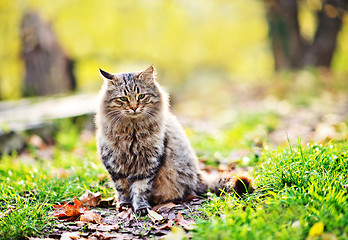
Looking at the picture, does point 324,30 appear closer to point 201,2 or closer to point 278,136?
point 201,2

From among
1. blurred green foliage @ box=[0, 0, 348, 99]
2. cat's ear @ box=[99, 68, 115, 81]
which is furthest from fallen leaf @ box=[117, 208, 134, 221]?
blurred green foliage @ box=[0, 0, 348, 99]

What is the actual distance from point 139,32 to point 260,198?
8553mm

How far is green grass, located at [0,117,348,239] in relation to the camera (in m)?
2.07

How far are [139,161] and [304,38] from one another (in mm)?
9416

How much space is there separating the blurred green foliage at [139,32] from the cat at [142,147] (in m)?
5.71

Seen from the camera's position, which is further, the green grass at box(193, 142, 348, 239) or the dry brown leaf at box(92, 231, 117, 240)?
the dry brown leaf at box(92, 231, 117, 240)

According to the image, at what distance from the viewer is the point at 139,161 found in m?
2.85

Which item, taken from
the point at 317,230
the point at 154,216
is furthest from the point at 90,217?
the point at 317,230

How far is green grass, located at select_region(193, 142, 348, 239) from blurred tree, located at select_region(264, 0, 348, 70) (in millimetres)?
7788

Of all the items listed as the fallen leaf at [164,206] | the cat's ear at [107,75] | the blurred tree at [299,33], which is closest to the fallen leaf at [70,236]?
the fallen leaf at [164,206]

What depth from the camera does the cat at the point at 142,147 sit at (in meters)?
2.87

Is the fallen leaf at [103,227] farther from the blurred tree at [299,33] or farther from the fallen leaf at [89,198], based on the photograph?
the blurred tree at [299,33]

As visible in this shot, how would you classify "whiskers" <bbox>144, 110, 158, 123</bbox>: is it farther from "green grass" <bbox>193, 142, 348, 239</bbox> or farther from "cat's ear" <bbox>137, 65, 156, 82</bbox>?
"green grass" <bbox>193, 142, 348, 239</bbox>

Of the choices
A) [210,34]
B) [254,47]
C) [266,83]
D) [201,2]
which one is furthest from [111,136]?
[254,47]
